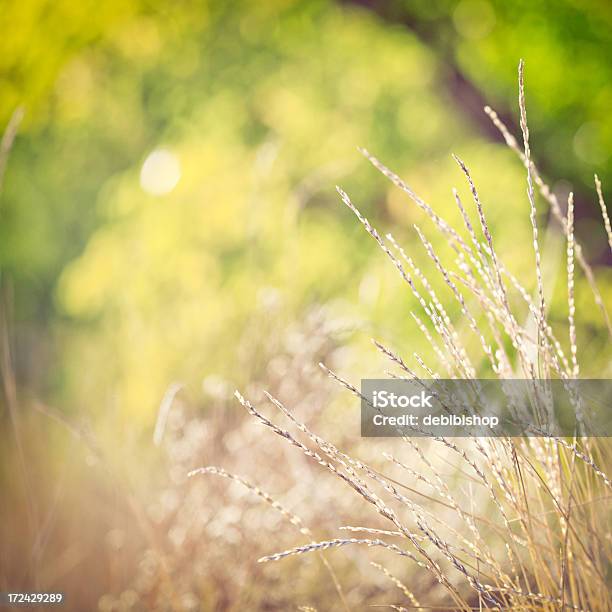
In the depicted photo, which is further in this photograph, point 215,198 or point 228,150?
point 228,150

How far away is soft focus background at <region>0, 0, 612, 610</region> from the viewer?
1.49 m

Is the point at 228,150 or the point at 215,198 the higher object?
the point at 228,150

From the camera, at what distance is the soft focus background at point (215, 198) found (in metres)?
1.49

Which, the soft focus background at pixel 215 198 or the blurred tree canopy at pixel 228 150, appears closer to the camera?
the soft focus background at pixel 215 198

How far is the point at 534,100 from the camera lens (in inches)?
85.8

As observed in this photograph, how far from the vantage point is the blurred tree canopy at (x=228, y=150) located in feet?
5.86

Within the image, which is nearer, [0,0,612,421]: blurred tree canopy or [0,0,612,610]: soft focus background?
[0,0,612,610]: soft focus background

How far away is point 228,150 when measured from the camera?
1.97 metres

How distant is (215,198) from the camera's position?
6.01ft

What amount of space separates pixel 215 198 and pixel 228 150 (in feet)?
0.72

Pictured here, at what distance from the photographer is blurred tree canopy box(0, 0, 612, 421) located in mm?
1786

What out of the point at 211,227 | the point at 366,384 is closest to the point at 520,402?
the point at 366,384

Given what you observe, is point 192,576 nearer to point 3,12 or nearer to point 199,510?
point 199,510

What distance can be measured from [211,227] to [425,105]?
2.87 ft
